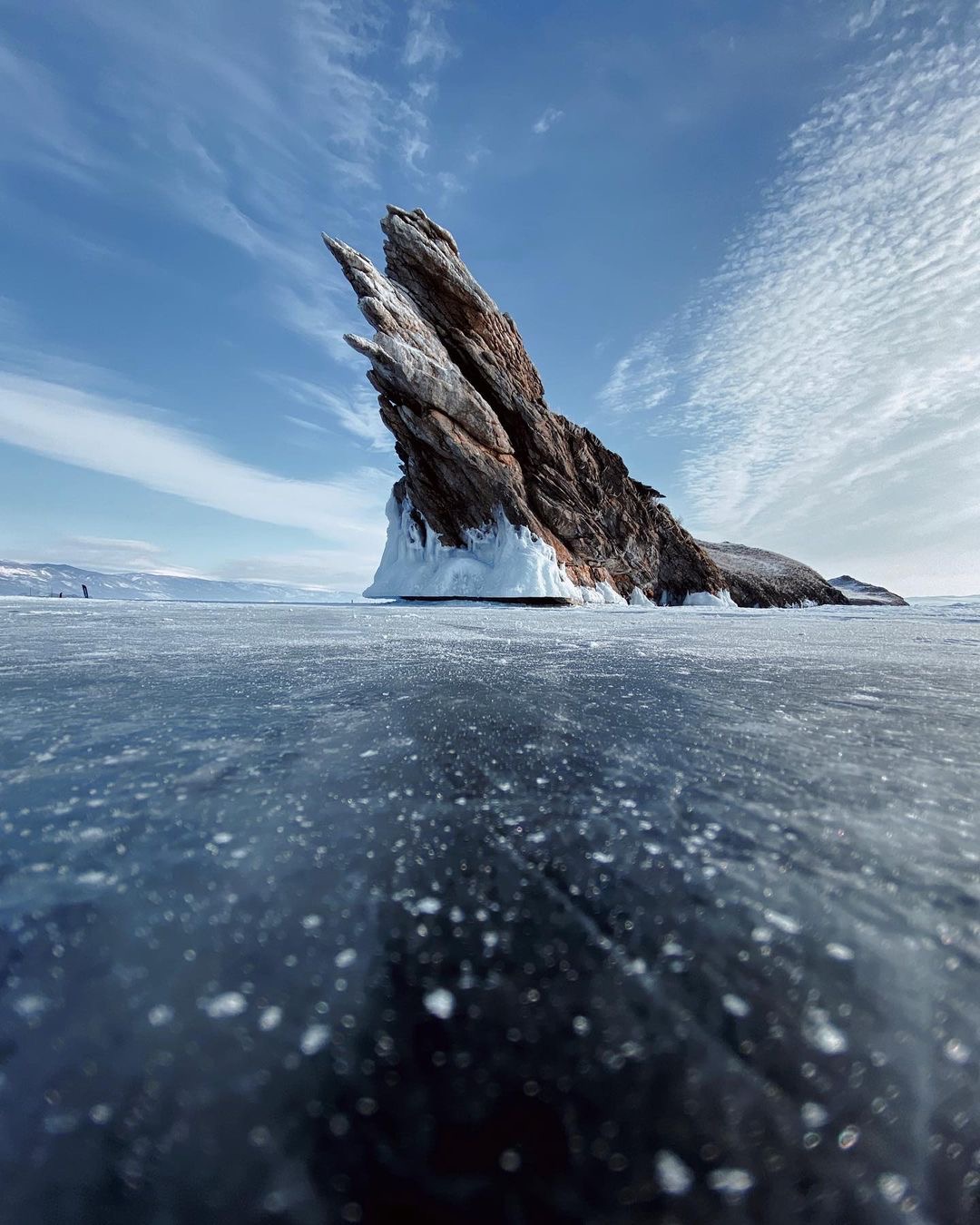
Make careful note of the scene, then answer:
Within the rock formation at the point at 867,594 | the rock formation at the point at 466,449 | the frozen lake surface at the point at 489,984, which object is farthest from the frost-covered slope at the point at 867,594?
the frozen lake surface at the point at 489,984

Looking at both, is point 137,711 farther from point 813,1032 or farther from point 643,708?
point 813,1032

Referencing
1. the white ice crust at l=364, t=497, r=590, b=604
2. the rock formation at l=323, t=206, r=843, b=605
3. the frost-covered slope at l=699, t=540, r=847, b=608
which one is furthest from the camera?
the frost-covered slope at l=699, t=540, r=847, b=608

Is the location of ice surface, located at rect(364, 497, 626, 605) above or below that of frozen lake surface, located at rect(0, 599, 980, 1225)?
above

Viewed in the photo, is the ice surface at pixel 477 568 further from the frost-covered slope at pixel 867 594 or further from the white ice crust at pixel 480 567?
the frost-covered slope at pixel 867 594


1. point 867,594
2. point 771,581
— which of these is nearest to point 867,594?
point 867,594

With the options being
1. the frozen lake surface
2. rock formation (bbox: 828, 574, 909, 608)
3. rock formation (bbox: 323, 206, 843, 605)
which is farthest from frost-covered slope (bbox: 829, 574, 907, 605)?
the frozen lake surface

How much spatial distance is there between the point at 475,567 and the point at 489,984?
56.8ft

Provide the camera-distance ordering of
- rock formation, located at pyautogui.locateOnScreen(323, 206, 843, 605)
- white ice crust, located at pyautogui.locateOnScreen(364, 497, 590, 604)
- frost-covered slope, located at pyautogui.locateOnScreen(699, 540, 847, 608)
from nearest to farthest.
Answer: rock formation, located at pyautogui.locateOnScreen(323, 206, 843, 605), white ice crust, located at pyautogui.locateOnScreen(364, 497, 590, 604), frost-covered slope, located at pyautogui.locateOnScreen(699, 540, 847, 608)

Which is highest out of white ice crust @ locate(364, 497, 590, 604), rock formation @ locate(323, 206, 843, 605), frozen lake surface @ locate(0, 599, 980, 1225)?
rock formation @ locate(323, 206, 843, 605)

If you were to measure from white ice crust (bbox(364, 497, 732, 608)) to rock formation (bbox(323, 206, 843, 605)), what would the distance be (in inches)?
1.9

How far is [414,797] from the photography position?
1.17 metres

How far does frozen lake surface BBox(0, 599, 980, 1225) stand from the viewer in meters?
0.44

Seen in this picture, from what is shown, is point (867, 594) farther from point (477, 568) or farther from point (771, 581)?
point (477, 568)

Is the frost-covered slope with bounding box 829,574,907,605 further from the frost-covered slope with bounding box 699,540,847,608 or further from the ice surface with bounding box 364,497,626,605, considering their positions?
the ice surface with bounding box 364,497,626,605
